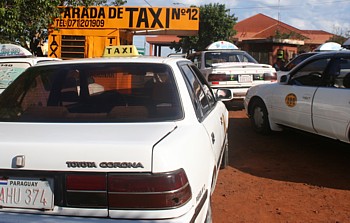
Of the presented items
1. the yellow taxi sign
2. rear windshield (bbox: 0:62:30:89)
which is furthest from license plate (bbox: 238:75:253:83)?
the yellow taxi sign

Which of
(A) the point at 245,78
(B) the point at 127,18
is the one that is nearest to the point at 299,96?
(A) the point at 245,78

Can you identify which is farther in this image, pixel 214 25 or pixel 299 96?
pixel 214 25

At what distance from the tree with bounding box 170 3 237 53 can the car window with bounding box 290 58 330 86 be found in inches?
1119

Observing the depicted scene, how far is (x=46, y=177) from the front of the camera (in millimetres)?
2150

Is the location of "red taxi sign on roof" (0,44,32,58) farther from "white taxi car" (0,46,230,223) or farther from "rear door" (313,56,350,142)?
"rear door" (313,56,350,142)

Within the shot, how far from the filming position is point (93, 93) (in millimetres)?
3369

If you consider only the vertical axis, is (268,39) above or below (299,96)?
above

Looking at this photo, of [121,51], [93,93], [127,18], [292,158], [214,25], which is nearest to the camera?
[93,93]

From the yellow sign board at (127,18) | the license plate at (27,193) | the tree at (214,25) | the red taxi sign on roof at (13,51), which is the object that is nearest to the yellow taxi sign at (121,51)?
the license plate at (27,193)

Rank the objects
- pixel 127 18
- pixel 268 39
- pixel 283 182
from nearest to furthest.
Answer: pixel 283 182
pixel 127 18
pixel 268 39

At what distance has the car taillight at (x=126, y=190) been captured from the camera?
6.77ft

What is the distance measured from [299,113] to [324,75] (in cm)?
70

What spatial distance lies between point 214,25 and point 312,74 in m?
29.3

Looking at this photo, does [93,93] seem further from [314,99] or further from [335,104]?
[314,99]
